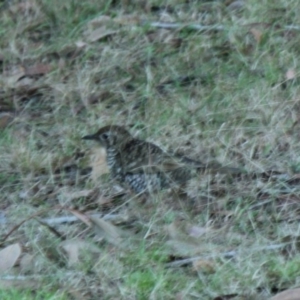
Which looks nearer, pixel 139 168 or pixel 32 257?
pixel 32 257

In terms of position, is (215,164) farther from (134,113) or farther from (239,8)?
(239,8)

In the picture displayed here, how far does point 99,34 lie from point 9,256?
10.8 ft

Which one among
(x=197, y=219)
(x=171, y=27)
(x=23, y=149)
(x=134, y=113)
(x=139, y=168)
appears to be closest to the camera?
(x=197, y=219)

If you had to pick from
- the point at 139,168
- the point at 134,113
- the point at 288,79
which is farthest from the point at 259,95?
the point at 139,168

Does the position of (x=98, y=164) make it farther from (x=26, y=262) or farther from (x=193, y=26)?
(x=193, y=26)

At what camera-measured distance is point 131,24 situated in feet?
27.8

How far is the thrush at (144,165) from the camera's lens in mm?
6176

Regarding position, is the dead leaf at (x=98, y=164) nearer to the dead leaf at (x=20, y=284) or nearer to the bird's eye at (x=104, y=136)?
the bird's eye at (x=104, y=136)

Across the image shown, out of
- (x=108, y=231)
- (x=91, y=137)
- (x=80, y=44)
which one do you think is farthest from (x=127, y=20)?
(x=108, y=231)

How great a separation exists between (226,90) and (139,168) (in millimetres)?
1385

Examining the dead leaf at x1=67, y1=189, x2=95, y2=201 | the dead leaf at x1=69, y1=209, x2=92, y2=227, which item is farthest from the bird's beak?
the dead leaf at x1=69, y1=209, x2=92, y2=227

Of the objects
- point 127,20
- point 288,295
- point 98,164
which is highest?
point 288,295

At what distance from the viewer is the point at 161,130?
701 cm

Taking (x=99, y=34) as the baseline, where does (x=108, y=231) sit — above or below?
above
